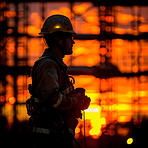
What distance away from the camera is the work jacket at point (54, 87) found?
1944 mm

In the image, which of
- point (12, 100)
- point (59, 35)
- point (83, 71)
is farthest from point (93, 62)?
point (59, 35)

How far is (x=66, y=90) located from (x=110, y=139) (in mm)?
7563

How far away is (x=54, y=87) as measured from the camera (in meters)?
1.94

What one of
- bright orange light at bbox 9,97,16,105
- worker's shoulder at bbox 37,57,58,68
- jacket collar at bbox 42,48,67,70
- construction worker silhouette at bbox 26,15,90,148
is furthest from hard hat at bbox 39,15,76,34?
bright orange light at bbox 9,97,16,105

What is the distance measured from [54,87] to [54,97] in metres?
0.06

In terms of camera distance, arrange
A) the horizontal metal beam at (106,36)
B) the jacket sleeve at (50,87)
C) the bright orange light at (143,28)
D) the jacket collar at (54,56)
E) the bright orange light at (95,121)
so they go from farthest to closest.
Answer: the bright orange light at (143,28)
the bright orange light at (95,121)
the horizontal metal beam at (106,36)
the jacket collar at (54,56)
the jacket sleeve at (50,87)

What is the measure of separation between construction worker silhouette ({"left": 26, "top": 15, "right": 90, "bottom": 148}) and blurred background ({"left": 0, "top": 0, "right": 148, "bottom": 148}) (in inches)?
288

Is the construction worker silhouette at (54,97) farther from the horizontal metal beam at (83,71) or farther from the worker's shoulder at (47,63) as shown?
the horizontal metal beam at (83,71)

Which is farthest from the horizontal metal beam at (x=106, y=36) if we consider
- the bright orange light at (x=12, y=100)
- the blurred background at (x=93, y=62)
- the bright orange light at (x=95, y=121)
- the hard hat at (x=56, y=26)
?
the hard hat at (x=56, y=26)

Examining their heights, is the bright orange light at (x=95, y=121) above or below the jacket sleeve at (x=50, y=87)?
below

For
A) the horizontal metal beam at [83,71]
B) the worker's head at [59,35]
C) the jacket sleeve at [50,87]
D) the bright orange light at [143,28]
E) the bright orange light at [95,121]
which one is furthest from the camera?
the bright orange light at [143,28]

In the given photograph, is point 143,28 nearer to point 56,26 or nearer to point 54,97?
point 56,26

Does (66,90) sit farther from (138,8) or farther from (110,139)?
(138,8)

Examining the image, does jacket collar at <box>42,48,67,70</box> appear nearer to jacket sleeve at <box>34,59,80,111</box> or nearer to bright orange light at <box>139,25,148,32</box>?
jacket sleeve at <box>34,59,80,111</box>
